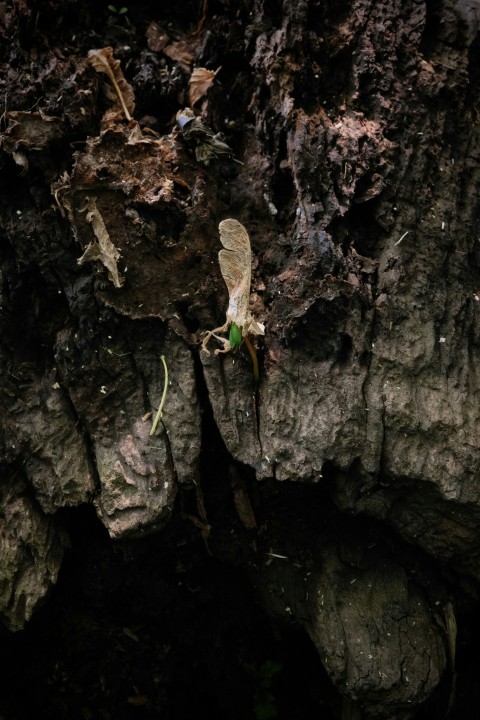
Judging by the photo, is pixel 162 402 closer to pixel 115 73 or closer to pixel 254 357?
pixel 254 357

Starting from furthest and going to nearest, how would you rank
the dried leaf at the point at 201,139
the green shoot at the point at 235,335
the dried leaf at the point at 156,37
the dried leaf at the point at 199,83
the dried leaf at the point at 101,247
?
the dried leaf at the point at 156,37, the dried leaf at the point at 199,83, the dried leaf at the point at 201,139, the dried leaf at the point at 101,247, the green shoot at the point at 235,335

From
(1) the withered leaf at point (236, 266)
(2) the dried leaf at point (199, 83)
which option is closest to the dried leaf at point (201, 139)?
(2) the dried leaf at point (199, 83)

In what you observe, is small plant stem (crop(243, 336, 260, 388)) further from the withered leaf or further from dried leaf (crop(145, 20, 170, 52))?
dried leaf (crop(145, 20, 170, 52))

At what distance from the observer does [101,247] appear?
1.87 metres

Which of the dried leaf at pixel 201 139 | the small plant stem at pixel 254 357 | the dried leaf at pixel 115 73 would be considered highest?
the dried leaf at pixel 115 73

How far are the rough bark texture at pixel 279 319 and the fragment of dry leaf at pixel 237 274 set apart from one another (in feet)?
0.36

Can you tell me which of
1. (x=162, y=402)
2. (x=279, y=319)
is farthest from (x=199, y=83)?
(x=162, y=402)

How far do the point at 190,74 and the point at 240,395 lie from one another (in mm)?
1358

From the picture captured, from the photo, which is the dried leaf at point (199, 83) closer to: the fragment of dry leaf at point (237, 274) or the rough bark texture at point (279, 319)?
the rough bark texture at point (279, 319)

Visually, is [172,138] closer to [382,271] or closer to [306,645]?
[382,271]

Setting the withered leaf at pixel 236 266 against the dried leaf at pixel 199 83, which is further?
the dried leaf at pixel 199 83

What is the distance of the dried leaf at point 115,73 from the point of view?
81.9 inches

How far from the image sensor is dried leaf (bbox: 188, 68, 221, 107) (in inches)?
84.3

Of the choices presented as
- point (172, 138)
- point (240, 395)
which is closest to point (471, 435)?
point (240, 395)
